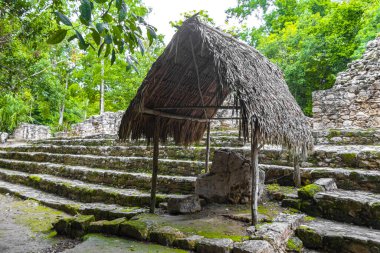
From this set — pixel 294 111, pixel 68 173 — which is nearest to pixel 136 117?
pixel 294 111

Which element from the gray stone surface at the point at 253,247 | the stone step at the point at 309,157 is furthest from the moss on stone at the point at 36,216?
the gray stone surface at the point at 253,247

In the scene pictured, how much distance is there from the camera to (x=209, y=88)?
499 centimetres

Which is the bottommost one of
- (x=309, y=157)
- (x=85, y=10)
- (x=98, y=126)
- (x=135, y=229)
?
(x=135, y=229)

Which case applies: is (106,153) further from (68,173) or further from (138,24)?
(138,24)

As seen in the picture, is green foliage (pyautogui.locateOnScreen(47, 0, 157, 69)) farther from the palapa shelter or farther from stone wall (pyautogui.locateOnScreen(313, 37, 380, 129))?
stone wall (pyautogui.locateOnScreen(313, 37, 380, 129))

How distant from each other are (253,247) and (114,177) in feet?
16.4

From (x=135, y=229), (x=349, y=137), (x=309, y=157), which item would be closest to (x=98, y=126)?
(x=309, y=157)

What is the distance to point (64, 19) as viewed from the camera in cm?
162

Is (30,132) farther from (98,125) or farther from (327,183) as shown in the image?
(327,183)

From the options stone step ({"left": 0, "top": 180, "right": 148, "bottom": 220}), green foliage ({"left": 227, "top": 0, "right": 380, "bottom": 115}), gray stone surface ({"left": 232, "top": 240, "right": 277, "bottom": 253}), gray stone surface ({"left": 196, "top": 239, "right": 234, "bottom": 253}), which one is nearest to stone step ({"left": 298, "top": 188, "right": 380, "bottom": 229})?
gray stone surface ({"left": 232, "top": 240, "right": 277, "bottom": 253})

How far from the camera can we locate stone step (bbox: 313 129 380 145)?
20.5 ft

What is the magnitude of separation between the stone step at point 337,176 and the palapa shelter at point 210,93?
1160mm

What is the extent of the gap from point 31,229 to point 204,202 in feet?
9.99

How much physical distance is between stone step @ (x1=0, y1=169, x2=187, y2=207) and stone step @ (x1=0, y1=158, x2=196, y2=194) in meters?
0.29
